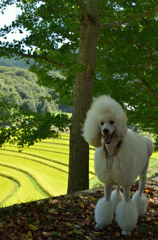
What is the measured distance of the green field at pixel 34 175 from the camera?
17391 mm

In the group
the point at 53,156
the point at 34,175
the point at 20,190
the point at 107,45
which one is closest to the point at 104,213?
the point at 107,45

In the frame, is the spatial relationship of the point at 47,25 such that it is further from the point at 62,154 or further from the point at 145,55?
the point at 62,154

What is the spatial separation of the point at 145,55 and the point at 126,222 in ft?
14.1

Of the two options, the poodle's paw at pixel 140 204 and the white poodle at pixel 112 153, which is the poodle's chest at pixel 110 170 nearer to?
the white poodle at pixel 112 153

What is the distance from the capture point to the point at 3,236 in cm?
278

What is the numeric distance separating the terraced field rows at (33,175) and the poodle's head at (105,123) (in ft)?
40.6

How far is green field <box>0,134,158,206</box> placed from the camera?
17.4 meters

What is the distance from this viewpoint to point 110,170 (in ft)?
10.4

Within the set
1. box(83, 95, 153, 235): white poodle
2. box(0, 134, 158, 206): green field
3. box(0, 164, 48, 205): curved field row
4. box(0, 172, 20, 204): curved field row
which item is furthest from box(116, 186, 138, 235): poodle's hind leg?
box(0, 172, 20, 204): curved field row

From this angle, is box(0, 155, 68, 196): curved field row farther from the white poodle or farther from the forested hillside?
the forested hillside

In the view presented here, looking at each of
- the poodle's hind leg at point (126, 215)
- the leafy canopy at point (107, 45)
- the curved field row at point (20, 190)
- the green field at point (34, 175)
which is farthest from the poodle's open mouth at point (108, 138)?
the curved field row at point (20, 190)

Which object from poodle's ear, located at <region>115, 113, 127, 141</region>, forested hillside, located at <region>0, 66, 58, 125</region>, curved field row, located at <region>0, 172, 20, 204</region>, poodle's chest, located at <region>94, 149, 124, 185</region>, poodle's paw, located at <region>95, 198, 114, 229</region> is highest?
forested hillside, located at <region>0, 66, 58, 125</region>

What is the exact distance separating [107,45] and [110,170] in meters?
4.81

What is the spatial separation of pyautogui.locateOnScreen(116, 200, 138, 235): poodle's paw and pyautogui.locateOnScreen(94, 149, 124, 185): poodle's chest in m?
0.39
